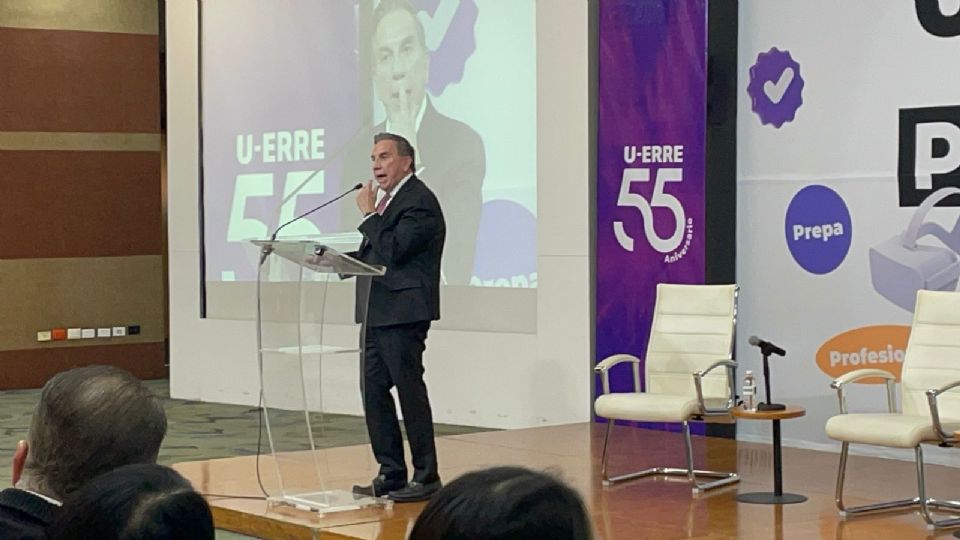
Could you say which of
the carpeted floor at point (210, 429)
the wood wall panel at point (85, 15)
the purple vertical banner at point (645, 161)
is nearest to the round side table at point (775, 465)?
the carpeted floor at point (210, 429)

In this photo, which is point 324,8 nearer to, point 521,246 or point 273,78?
point 273,78

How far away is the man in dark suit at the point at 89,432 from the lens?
6.76 ft

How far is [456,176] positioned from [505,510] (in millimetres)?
8828

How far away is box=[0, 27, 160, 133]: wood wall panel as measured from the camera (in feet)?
42.4

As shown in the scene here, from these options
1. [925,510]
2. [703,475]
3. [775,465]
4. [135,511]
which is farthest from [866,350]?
[135,511]

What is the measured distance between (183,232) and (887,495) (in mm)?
7127

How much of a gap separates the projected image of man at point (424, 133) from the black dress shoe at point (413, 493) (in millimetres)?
3434

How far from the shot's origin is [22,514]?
192 cm

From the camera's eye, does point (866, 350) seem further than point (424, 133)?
No

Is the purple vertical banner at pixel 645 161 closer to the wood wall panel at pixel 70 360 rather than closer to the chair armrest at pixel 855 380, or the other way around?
the chair armrest at pixel 855 380

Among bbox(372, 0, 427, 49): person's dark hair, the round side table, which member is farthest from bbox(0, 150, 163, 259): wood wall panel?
the round side table

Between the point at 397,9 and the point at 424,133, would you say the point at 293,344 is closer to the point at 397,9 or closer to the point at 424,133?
the point at 424,133

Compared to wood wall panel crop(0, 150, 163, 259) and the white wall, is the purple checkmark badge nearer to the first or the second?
the white wall

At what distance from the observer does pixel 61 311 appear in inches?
526
